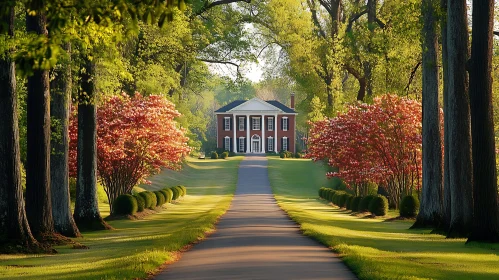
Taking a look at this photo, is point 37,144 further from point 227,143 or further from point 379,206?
point 227,143

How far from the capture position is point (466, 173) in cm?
2447

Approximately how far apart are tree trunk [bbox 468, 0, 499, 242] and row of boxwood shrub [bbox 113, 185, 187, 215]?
20417 mm

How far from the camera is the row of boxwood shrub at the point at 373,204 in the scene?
38.6 metres

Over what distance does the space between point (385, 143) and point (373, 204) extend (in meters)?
3.72

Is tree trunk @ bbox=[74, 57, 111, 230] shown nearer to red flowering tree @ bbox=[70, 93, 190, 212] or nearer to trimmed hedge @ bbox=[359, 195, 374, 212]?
red flowering tree @ bbox=[70, 93, 190, 212]

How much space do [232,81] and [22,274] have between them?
39589 mm

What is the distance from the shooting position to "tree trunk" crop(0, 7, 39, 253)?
20031 millimetres

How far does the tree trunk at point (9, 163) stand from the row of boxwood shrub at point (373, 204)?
22004 mm

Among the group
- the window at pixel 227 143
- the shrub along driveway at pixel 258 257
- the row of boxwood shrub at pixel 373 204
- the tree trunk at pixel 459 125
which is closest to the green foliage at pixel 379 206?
the row of boxwood shrub at pixel 373 204

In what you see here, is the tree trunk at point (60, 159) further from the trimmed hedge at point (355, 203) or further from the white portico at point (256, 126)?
the white portico at point (256, 126)

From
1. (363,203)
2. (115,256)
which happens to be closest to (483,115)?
(115,256)

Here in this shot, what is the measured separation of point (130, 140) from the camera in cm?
4138

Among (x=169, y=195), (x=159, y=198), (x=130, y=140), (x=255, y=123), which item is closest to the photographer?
(x=130, y=140)

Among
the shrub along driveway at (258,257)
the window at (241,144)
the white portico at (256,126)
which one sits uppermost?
the white portico at (256,126)
